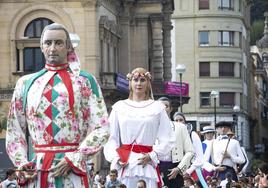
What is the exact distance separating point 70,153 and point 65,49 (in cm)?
86

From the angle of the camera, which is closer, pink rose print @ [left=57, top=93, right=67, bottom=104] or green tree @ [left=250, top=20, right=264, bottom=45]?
pink rose print @ [left=57, top=93, right=67, bottom=104]

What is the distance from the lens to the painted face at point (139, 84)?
1388 cm

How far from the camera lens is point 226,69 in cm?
10906

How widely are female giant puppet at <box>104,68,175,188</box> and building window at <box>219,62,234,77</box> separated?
93950 mm

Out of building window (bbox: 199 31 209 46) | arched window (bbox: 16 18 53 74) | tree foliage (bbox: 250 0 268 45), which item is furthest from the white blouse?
tree foliage (bbox: 250 0 268 45)

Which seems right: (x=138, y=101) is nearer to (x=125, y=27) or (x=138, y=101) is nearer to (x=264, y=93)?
(x=125, y=27)

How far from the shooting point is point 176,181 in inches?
640

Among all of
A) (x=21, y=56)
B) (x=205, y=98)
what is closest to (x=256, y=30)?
(x=205, y=98)

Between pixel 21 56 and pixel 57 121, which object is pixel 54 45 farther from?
pixel 21 56

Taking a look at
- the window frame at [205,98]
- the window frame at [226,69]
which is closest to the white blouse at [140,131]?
the window frame at [205,98]

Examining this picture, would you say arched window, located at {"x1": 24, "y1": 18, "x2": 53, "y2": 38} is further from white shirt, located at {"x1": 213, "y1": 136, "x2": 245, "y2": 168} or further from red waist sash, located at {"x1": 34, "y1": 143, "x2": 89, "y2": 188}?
red waist sash, located at {"x1": 34, "y1": 143, "x2": 89, "y2": 188}

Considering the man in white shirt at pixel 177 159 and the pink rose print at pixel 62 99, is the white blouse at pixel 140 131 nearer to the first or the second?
the man in white shirt at pixel 177 159

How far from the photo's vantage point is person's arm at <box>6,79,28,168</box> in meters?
10.1

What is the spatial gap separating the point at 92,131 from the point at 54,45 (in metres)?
0.77
